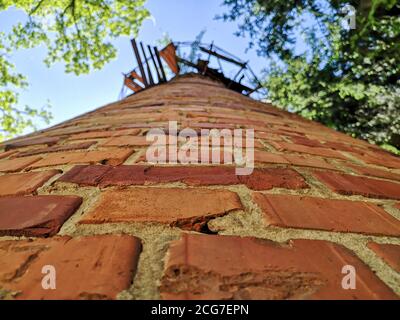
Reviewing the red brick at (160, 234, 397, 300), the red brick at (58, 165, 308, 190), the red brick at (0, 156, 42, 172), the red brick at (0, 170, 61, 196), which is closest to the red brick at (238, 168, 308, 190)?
the red brick at (58, 165, 308, 190)

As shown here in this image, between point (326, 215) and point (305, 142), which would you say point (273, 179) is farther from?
point (305, 142)

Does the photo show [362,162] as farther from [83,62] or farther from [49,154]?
[83,62]

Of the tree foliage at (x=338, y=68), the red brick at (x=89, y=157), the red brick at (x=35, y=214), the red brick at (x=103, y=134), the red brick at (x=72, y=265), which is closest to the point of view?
the red brick at (x=72, y=265)

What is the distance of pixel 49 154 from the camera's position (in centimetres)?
83

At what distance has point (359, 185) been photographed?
0.68m

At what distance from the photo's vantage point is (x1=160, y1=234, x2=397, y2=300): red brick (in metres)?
0.35

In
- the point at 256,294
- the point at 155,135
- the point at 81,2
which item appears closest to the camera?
the point at 256,294

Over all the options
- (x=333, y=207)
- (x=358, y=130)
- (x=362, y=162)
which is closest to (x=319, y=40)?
(x=358, y=130)

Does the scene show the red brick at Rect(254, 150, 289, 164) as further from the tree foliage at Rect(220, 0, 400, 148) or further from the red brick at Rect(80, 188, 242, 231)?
the tree foliage at Rect(220, 0, 400, 148)

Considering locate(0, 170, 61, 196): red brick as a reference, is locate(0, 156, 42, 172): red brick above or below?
above

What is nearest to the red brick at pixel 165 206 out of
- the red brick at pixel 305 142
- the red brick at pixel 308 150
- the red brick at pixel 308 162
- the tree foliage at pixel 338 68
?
the red brick at pixel 308 162

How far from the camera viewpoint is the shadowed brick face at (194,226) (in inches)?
14.0

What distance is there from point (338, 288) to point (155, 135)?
69 cm

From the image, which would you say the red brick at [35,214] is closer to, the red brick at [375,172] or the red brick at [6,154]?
the red brick at [6,154]
